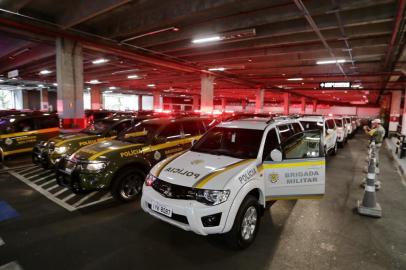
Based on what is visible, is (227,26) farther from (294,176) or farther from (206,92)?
(206,92)

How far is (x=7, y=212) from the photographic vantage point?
15.8ft

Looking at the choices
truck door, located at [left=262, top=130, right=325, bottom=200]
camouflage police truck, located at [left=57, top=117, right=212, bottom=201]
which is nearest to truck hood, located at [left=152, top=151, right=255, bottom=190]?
truck door, located at [left=262, top=130, right=325, bottom=200]

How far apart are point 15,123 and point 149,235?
26.2 feet

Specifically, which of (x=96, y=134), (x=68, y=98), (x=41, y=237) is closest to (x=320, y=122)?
(x=96, y=134)

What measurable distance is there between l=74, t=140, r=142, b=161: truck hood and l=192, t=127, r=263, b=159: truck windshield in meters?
1.60

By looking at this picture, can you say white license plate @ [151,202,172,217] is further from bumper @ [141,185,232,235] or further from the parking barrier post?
the parking barrier post

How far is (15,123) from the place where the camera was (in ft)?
29.5

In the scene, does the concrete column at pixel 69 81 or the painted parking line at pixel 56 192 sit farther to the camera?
the concrete column at pixel 69 81

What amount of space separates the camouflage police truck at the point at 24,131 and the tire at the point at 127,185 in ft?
19.8

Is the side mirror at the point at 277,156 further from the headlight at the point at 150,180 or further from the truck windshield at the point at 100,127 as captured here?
the truck windshield at the point at 100,127

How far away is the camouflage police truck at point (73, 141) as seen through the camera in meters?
6.95

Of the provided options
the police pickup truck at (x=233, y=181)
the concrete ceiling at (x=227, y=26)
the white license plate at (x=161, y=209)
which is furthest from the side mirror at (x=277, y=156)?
the concrete ceiling at (x=227, y=26)

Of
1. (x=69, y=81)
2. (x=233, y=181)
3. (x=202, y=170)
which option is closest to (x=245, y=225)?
(x=233, y=181)

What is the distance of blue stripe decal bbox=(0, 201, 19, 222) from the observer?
459cm
